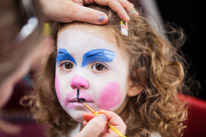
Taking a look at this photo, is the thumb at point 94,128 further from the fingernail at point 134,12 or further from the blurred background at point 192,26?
the blurred background at point 192,26

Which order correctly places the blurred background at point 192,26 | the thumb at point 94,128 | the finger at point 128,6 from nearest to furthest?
the thumb at point 94,128, the finger at point 128,6, the blurred background at point 192,26

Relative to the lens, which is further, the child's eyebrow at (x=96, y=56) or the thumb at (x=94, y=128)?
the child's eyebrow at (x=96, y=56)

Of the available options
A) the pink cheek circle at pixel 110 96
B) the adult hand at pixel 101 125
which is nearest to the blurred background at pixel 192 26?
the pink cheek circle at pixel 110 96

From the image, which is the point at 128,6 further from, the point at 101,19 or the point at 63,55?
the point at 63,55

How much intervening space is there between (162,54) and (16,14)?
740mm

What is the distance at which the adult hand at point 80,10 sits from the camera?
3.07ft

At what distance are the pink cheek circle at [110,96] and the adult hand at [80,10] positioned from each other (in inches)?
9.2

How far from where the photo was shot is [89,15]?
3.06 ft

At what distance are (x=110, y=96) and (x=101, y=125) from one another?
0.55 feet

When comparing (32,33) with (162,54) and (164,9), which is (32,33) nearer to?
(162,54)

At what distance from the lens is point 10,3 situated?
1.72 feet

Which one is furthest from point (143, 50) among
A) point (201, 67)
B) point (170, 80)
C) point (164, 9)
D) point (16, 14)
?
point (164, 9)

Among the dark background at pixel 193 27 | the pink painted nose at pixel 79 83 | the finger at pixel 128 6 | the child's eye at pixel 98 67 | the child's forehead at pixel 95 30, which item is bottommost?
the dark background at pixel 193 27

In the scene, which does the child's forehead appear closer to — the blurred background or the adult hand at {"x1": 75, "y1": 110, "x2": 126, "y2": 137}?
the adult hand at {"x1": 75, "y1": 110, "x2": 126, "y2": 137}
